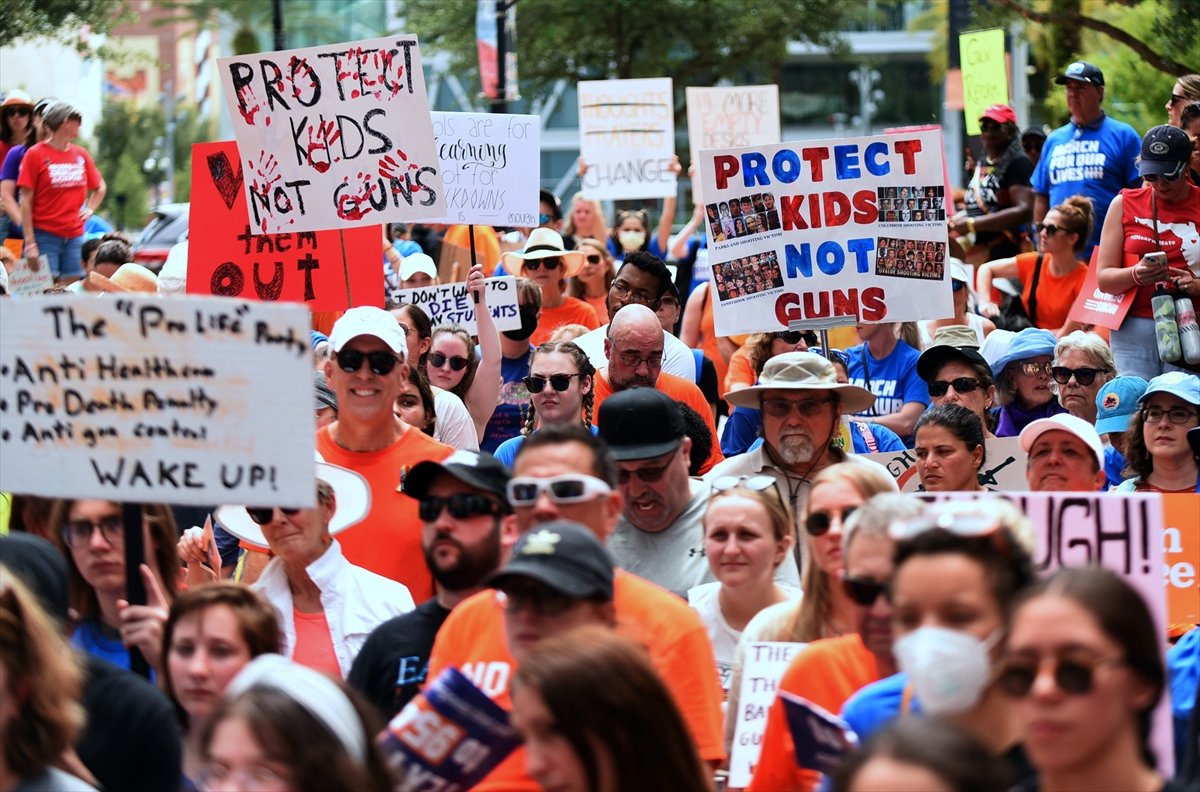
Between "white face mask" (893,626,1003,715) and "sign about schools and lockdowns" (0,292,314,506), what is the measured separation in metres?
1.72

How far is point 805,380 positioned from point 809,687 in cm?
276

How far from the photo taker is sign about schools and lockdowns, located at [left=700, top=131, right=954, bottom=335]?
8.81 metres

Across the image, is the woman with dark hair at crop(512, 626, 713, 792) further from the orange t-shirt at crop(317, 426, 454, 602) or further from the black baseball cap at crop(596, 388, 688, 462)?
the orange t-shirt at crop(317, 426, 454, 602)

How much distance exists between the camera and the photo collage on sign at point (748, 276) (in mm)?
8898

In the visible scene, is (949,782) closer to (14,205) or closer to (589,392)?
(589,392)

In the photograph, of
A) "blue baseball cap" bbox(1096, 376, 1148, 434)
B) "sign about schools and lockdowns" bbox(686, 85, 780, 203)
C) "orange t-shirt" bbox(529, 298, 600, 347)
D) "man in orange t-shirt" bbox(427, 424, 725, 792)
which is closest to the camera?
"man in orange t-shirt" bbox(427, 424, 725, 792)

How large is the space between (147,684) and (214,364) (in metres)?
0.83

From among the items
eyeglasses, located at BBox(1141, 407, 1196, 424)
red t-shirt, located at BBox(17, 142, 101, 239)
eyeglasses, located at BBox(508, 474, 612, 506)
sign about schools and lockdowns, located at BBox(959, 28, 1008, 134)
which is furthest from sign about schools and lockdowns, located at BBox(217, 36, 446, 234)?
sign about schools and lockdowns, located at BBox(959, 28, 1008, 134)

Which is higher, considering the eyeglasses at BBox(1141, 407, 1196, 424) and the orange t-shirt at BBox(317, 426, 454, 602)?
the eyeglasses at BBox(1141, 407, 1196, 424)

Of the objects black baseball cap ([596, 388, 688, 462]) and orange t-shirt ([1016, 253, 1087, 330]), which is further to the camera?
orange t-shirt ([1016, 253, 1087, 330])

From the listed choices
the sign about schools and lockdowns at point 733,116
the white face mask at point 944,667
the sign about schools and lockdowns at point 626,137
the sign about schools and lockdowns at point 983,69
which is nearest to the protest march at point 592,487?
the white face mask at point 944,667

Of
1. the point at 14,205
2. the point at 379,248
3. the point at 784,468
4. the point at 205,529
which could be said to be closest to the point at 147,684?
the point at 205,529

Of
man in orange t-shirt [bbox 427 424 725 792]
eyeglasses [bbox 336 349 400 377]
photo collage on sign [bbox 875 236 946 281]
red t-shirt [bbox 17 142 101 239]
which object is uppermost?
red t-shirt [bbox 17 142 101 239]

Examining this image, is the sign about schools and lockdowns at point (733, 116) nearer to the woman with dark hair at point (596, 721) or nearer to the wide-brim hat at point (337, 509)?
the wide-brim hat at point (337, 509)
